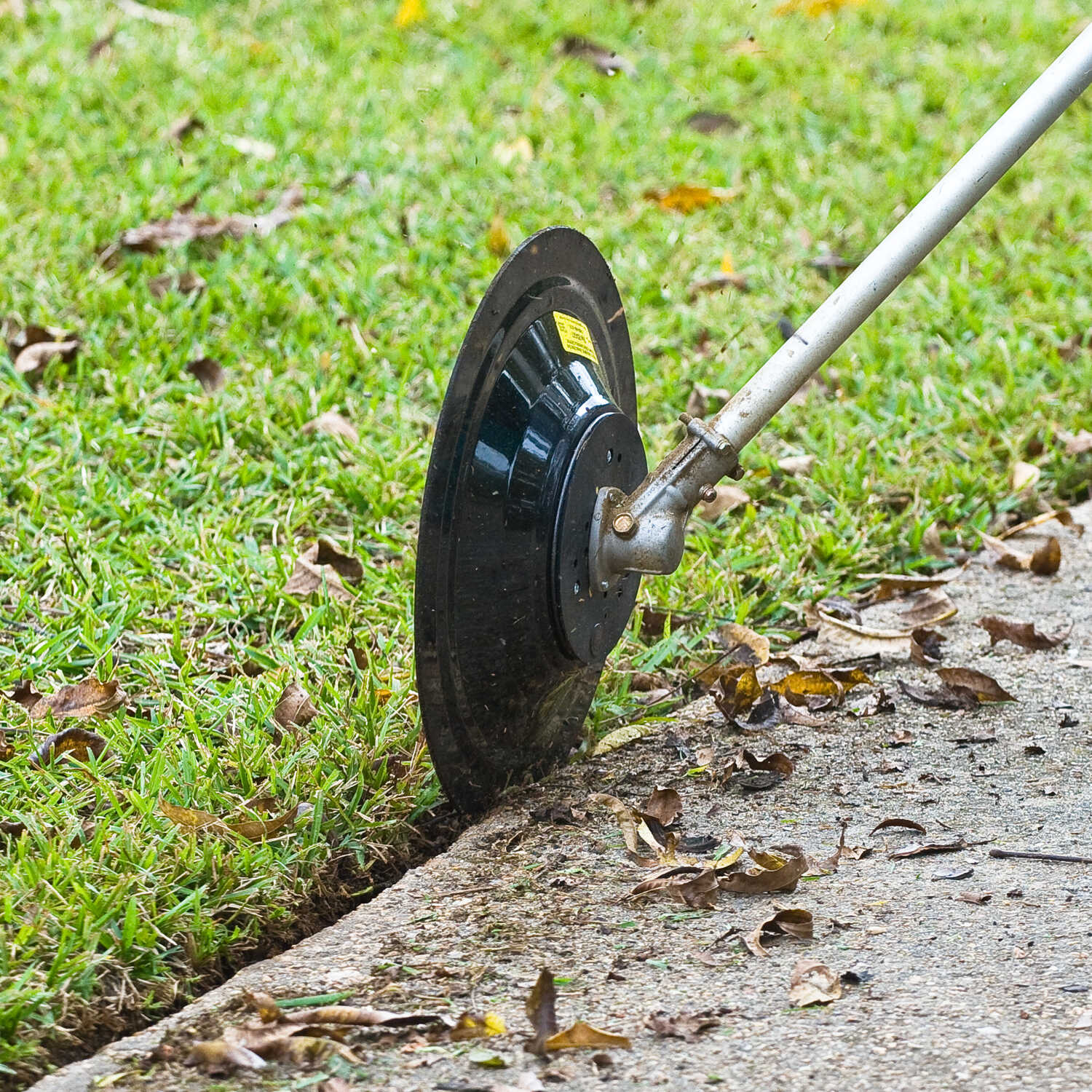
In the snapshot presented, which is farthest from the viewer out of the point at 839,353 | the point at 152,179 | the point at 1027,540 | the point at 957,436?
the point at 152,179

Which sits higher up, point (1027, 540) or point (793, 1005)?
point (1027, 540)

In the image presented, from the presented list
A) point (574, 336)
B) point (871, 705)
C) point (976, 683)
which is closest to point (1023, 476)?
point (976, 683)

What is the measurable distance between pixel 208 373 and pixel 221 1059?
2226 mm

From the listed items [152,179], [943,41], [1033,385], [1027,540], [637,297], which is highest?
[943,41]

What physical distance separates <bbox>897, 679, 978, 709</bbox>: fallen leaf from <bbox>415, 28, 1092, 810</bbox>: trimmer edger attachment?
0.64 meters

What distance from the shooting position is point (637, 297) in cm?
391

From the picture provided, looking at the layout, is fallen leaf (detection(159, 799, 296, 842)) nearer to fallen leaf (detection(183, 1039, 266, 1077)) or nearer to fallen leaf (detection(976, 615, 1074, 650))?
fallen leaf (detection(183, 1039, 266, 1077))

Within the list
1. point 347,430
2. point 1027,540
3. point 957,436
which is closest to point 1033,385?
point 957,436

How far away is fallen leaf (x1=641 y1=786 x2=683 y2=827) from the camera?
6.81 feet

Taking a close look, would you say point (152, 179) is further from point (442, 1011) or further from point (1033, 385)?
point (442, 1011)

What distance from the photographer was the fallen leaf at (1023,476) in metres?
3.25

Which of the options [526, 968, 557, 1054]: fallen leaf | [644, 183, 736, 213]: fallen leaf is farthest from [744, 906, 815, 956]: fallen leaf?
[644, 183, 736, 213]: fallen leaf

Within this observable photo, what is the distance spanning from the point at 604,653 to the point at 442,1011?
2.25 feet

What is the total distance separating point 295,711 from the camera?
2.28 m
